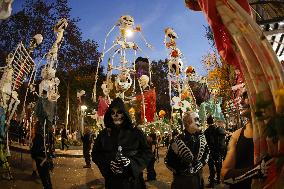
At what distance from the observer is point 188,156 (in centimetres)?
587

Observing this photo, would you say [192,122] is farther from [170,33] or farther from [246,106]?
[170,33]

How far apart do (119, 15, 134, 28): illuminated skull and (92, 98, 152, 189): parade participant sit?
11.4 metres

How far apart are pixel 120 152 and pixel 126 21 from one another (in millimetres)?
12154

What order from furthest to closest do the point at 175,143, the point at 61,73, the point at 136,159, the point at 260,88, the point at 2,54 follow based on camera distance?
the point at 61,73 → the point at 2,54 → the point at 175,143 → the point at 136,159 → the point at 260,88

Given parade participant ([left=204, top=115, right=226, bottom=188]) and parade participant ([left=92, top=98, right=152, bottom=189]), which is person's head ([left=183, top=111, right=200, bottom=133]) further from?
parade participant ([left=204, top=115, right=226, bottom=188])

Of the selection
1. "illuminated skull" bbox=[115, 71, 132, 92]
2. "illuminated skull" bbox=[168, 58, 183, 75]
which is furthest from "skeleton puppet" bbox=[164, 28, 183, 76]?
"illuminated skull" bbox=[115, 71, 132, 92]

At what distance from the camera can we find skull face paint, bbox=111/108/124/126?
5.71 metres

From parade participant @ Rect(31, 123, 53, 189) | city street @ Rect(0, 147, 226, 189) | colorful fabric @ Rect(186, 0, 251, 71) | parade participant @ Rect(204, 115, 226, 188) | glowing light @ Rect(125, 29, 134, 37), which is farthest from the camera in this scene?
glowing light @ Rect(125, 29, 134, 37)

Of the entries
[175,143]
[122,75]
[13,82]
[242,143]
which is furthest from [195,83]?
[242,143]

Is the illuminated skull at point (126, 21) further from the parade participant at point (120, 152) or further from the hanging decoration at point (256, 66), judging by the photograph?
the hanging decoration at point (256, 66)

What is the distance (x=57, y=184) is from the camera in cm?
1312

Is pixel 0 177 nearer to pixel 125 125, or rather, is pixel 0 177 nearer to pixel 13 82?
pixel 13 82

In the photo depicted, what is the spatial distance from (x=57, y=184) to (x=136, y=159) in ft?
27.4

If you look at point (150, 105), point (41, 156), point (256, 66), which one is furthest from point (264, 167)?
point (150, 105)
